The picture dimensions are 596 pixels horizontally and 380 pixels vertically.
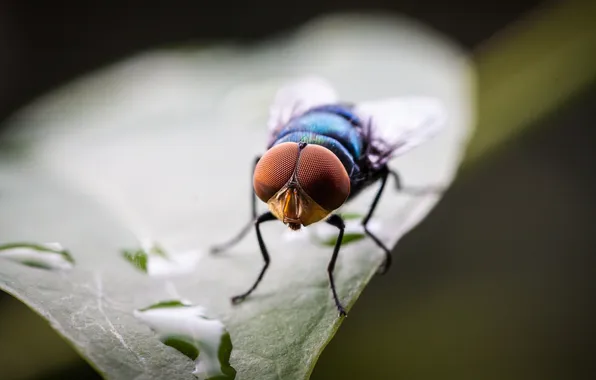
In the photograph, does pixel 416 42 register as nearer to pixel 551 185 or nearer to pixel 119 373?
pixel 551 185

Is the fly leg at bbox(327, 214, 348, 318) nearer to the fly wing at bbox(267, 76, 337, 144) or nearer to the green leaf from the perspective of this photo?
the green leaf

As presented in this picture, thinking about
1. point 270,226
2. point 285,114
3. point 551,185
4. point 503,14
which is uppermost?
point 285,114

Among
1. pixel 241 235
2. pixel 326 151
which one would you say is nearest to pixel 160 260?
pixel 241 235

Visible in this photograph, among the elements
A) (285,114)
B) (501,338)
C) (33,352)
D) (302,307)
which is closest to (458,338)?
(501,338)

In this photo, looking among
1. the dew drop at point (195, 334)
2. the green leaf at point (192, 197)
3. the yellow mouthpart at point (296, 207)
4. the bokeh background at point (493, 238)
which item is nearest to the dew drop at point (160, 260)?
the green leaf at point (192, 197)

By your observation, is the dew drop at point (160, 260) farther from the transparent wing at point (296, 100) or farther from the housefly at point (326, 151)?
the transparent wing at point (296, 100)

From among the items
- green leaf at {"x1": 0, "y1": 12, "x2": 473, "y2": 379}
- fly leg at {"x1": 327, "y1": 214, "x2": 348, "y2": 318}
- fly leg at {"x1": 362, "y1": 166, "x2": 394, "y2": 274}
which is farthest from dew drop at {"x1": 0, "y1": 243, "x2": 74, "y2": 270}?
fly leg at {"x1": 362, "y1": 166, "x2": 394, "y2": 274}
